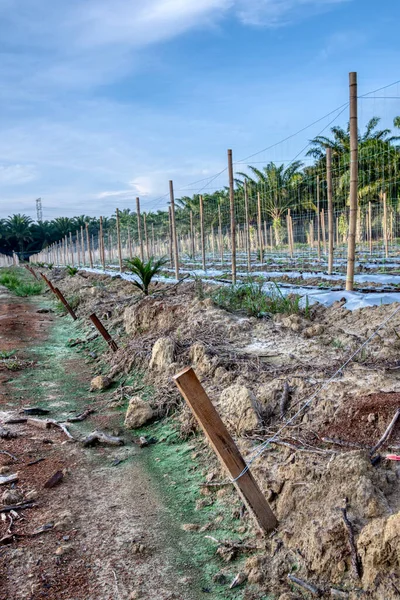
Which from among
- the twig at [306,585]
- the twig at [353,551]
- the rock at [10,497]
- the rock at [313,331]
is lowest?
the rock at [10,497]

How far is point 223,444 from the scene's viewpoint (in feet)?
7.25

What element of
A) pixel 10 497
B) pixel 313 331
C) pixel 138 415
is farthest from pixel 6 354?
pixel 313 331

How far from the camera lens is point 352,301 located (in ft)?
19.9

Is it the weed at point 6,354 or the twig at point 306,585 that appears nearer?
the twig at point 306,585

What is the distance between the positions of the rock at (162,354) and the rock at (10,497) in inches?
79.0

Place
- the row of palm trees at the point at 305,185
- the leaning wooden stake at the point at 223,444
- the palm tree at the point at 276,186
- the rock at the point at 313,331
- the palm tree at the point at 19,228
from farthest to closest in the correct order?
the palm tree at the point at 19,228 → the palm tree at the point at 276,186 → the row of palm trees at the point at 305,185 → the rock at the point at 313,331 → the leaning wooden stake at the point at 223,444

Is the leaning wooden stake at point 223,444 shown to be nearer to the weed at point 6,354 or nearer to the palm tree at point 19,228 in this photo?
the weed at point 6,354

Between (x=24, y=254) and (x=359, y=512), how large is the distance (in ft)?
218

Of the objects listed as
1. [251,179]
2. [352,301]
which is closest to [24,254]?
[251,179]

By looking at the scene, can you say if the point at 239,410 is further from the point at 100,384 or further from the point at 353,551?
the point at 100,384

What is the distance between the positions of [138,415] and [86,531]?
57.9 inches

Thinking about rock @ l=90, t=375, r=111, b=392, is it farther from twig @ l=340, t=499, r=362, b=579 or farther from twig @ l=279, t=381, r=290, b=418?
twig @ l=340, t=499, r=362, b=579

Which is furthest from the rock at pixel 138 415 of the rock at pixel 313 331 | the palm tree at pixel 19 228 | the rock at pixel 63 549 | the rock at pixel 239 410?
the palm tree at pixel 19 228

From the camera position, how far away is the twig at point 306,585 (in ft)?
6.19
